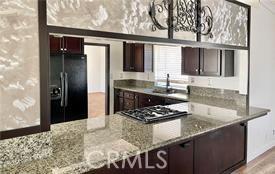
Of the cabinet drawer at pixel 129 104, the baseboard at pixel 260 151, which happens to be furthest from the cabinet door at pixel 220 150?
the cabinet drawer at pixel 129 104

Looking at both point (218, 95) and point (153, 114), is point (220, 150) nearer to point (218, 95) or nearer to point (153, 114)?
point (153, 114)

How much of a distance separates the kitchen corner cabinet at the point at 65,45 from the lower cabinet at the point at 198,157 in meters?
3.04

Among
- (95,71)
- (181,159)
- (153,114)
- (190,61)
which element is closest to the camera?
(181,159)

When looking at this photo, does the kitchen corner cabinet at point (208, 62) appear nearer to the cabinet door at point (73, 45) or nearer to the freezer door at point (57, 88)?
the cabinet door at point (73, 45)

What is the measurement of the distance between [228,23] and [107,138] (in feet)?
7.12

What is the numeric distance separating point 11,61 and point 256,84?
353 centimetres

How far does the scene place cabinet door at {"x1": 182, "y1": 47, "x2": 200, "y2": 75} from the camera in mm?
4004

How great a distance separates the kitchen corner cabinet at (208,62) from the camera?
3586mm

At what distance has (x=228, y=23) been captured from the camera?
304cm

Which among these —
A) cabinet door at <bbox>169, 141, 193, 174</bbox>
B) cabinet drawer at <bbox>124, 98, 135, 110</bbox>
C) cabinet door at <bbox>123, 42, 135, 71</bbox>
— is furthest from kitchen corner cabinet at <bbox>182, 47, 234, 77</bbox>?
cabinet door at <bbox>123, 42, 135, 71</bbox>

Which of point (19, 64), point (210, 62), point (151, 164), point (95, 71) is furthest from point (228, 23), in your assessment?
point (95, 71)

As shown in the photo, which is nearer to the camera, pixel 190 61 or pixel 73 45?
pixel 190 61

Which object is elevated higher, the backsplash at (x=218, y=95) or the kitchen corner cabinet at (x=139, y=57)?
the kitchen corner cabinet at (x=139, y=57)

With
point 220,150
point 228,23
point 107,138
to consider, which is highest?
point 228,23
